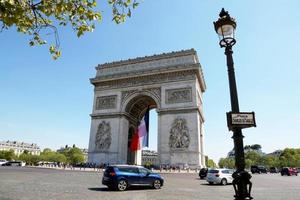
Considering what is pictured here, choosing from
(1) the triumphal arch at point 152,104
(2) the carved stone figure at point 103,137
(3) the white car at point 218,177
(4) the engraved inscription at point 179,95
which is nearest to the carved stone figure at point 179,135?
(1) the triumphal arch at point 152,104

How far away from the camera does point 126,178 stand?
1250cm

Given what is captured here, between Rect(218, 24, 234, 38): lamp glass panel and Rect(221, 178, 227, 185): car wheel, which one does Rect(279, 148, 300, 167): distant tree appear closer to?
Rect(221, 178, 227, 185): car wheel

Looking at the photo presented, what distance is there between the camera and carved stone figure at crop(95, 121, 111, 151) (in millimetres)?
40125

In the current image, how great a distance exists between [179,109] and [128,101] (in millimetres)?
9040

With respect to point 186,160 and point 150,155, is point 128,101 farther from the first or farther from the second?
point 150,155

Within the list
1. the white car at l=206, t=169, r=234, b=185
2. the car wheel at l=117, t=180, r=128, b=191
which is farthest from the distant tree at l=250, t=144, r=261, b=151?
the car wheel at l=117, t=180, r=128, b=191

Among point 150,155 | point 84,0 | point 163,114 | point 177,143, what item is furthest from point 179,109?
point 150,155

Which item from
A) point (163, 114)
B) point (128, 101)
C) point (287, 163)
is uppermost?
point (128, 101)

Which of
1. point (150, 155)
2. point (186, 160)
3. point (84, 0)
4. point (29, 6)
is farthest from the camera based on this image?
point (150, 155)

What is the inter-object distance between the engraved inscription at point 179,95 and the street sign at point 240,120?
1318 inches

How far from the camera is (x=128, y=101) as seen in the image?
4147 centimetres

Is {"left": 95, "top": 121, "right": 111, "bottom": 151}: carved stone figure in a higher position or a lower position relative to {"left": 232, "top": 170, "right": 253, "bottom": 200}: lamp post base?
higher

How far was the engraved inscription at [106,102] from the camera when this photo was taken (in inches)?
1678

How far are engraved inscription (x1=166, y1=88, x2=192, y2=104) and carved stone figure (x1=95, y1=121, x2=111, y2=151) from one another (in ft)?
36.2
